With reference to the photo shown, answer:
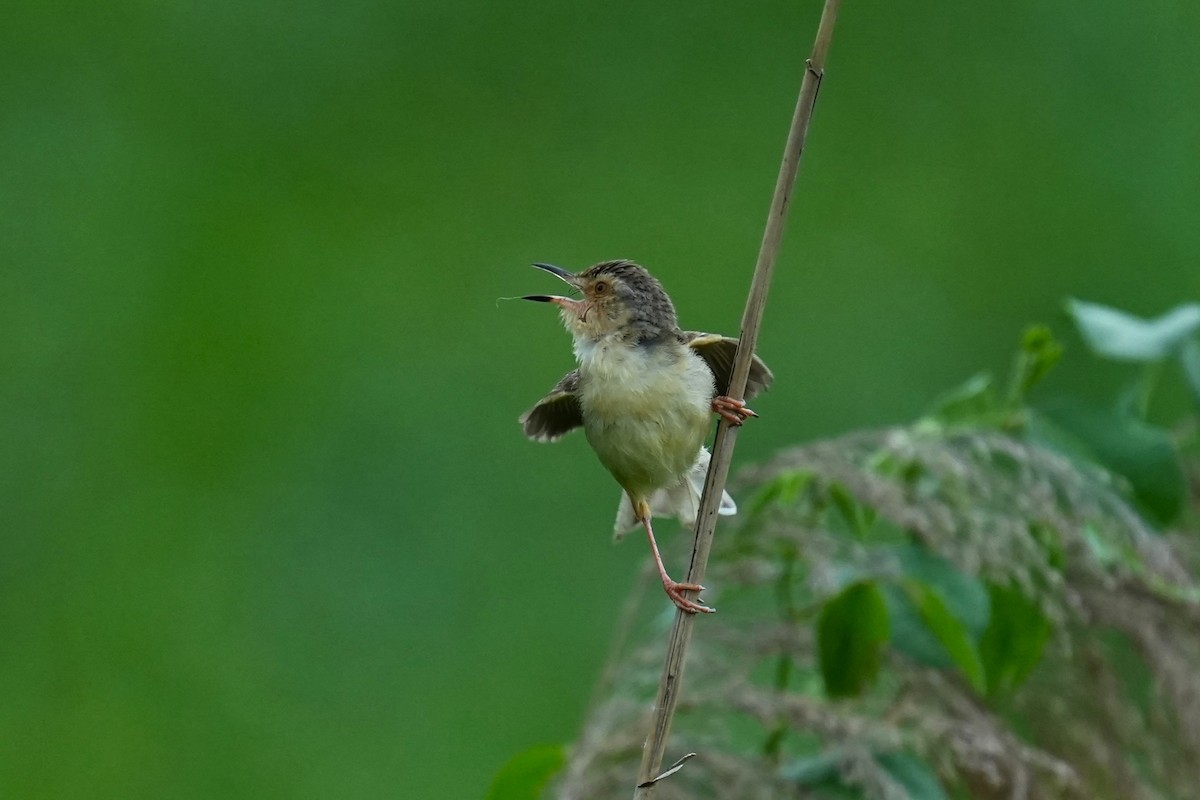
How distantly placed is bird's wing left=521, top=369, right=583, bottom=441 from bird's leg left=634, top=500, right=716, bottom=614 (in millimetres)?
129

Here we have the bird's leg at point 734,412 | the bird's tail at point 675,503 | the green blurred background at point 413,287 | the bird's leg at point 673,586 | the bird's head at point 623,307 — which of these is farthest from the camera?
the green blurred background at point 413,287

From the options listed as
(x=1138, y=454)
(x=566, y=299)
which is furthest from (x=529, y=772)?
(x=1138, y=454)

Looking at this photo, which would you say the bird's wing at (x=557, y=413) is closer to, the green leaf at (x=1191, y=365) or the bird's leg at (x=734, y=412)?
the bird's leg at (x=734, y=412)

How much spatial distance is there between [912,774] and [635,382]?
520mm

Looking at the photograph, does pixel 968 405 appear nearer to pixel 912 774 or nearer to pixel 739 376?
pixel 912 774

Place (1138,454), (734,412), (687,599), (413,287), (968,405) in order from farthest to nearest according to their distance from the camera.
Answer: (413,287), (968,405), (1138,454), (734,412), (687,599)

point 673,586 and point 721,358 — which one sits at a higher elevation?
point 721,358

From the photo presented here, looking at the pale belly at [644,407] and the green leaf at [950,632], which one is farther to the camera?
the pale belly at [644,407]

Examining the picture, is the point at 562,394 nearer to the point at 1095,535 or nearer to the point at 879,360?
the point at 1095,535

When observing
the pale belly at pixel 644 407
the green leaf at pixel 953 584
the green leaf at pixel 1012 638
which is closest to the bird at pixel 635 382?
the pale belly at pixel 644 407

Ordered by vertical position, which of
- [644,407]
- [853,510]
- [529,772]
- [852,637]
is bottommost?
[529,772]

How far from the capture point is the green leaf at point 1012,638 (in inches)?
62.6

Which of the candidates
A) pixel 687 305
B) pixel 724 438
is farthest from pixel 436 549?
pixel 724 438

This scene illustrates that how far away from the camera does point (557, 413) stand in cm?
167
